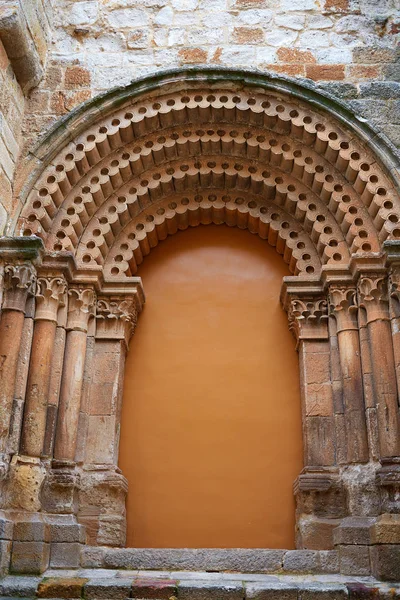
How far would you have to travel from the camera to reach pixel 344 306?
5.68 m

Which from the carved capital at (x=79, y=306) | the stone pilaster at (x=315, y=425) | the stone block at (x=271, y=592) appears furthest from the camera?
the carved capital at (x=79, y=306)

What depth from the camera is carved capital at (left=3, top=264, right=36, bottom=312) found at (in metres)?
5.40

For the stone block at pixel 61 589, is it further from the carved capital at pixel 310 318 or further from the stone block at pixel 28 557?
the carved capital at pixel 310 318

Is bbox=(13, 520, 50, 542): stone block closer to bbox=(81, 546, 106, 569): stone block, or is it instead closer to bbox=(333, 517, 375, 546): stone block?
bbox=(81, 546, 106, 569): stone block

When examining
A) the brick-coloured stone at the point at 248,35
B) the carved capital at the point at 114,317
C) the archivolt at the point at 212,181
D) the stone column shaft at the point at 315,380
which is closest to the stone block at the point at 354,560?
the stone column shaft at the point at 315,380

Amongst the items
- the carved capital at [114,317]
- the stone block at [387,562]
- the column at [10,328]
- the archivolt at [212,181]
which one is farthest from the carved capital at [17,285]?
the stone block at [387,562]

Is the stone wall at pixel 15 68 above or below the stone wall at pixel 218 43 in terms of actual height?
below

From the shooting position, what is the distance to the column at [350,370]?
17.1 ft

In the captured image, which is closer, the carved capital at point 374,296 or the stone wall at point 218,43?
the carved capital at point 374,296

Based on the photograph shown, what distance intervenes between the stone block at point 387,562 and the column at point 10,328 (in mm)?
2896

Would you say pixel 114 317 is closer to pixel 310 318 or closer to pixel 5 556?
pixel 310 318

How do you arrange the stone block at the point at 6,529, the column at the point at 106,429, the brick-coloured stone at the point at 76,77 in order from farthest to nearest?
the brick-coloured stone at the point at 76,77 → the column at the point at 106,429 → the stone block at the point at 6,529

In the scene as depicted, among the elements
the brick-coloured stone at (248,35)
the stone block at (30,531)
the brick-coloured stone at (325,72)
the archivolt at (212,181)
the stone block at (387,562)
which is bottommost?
the stone block at (387,562)

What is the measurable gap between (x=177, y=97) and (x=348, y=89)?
1634 millimetres
